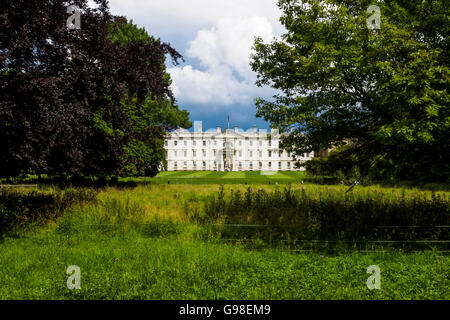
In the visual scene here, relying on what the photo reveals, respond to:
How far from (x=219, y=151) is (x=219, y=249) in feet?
268

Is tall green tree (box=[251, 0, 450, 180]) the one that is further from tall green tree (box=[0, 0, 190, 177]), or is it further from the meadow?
tall green tree (box=[0, 0, 190, 177])

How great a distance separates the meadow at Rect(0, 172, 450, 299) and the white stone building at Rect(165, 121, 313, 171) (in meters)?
77.6

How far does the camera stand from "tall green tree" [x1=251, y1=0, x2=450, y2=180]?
636 cm

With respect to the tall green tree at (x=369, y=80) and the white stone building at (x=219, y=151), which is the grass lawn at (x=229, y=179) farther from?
the white stone building at (x=219, y=151)

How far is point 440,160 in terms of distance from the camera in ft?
26.0

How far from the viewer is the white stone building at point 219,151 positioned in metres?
89.1

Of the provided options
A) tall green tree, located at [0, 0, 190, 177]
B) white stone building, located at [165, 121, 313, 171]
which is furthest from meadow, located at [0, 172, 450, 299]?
white stone building, located at [165, 121, 313, 171]

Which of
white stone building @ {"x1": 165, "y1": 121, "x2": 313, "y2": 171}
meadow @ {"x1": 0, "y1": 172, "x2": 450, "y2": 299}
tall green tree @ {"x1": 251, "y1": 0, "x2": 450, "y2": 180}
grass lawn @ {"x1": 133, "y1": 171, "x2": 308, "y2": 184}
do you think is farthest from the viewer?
white stone building @ {"x1": 165, "y1": 121, "x2": 313, "y2": 171}

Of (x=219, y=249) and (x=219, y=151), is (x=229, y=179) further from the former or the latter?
(x=219, y=151)

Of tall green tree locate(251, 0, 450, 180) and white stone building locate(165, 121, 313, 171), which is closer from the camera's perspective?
tall green tree locate(251, 0, 450, 180)

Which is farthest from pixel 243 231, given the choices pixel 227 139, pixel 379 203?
pixel 227 139

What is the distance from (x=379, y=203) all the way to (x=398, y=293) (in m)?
6.88

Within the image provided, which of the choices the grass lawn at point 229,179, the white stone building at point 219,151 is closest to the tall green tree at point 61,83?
the grass lawn at point 229,179
